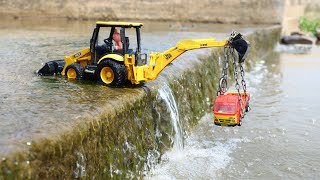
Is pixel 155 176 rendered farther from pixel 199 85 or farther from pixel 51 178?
pixel 199 85

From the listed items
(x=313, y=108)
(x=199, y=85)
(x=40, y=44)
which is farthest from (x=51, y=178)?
(x=40, y=44)

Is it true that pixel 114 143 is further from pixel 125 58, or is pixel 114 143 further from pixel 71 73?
pixel 71 73

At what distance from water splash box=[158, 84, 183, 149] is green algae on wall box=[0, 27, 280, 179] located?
0.44ft

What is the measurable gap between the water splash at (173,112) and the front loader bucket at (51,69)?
2025 mm

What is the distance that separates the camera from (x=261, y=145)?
8.69 metres

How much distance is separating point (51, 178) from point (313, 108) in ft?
27.8

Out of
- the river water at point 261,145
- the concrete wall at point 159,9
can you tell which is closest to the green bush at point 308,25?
the concrete wall at point 159,9

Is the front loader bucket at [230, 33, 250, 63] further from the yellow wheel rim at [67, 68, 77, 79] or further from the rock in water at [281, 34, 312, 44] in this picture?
the rock in water at [281, 34, 312, 44]

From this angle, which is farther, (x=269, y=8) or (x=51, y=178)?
(x=269, y=8)

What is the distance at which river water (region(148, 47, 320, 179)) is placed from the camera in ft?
24.0

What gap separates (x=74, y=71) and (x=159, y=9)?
21.2 meters

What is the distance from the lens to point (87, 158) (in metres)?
5.46

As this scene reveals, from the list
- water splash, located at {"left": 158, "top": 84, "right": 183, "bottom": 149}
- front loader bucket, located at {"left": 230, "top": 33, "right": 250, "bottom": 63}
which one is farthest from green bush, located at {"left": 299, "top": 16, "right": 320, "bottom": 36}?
front loader bucket, located at {"left": 230, "top": 33, "right": 250, "bottom": 63}

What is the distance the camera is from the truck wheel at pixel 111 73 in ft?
24.8
